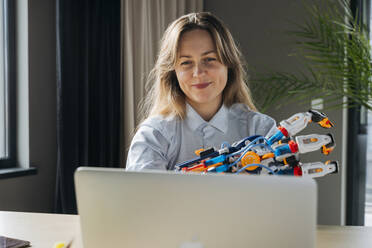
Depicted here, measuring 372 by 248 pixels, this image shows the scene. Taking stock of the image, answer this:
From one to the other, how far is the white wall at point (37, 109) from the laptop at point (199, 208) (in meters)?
1.54

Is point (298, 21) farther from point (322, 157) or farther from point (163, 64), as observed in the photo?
point (163, 64)

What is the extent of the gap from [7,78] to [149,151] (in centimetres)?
113

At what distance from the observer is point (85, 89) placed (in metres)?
2.33

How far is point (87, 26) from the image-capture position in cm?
234

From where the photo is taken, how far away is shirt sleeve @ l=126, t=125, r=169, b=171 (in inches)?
57.2

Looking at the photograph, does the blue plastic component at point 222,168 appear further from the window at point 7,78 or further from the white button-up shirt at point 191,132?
the window at point 7,78

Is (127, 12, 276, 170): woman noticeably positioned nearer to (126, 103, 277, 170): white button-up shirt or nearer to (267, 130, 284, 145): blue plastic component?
(126, 103, 277, 170): white button-up shirt

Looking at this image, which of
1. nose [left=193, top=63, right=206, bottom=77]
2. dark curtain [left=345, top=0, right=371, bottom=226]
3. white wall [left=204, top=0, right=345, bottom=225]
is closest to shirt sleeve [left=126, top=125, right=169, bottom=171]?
nose [left=193, top=63, right=206, bottom=77]

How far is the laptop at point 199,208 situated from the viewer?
2.20ft

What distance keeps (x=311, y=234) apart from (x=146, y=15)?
2370mm

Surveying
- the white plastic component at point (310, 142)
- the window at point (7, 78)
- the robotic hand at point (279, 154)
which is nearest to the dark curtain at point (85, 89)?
the window at point (7, 78)

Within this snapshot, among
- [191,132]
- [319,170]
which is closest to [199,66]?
[191,132]

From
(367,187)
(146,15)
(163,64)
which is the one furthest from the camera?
(367,187)

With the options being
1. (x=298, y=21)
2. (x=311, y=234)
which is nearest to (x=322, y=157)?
(x=298, y=21)
